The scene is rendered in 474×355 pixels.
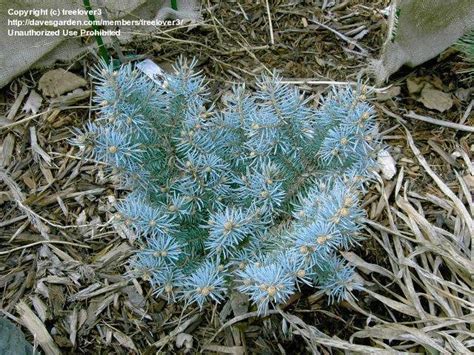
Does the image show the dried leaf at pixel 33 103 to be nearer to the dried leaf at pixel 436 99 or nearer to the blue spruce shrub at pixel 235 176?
the blue spruce shrub at pixel 235 176

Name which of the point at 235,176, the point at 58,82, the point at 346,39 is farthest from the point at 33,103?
the point at 346,39

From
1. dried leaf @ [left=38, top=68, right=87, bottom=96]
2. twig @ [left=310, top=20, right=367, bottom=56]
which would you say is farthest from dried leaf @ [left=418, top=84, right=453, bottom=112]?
dried leaf @ [left=38, top=68, right=87, bottom=96]

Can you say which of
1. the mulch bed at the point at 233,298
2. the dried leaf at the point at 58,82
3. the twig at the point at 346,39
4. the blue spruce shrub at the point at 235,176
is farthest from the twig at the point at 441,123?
the dried leaf at the point at 58,82

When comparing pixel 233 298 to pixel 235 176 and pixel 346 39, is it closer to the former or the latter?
pixel 235 176

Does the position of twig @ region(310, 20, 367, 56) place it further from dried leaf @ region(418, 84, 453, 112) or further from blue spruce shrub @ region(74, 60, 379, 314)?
blue spruce shrub @ region(74, 60, 379, 314)

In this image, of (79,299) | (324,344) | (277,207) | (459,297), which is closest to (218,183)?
(277,207)

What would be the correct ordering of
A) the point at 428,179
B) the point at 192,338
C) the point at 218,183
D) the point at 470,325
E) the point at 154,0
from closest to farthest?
the point at 218,183 → the point at 470,325 → the point at 192,338 → the point at 428,179 → the point at 154,0

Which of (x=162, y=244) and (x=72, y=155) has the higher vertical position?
(x=162, y=244)

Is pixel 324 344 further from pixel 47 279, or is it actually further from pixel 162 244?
pixel 47 279
